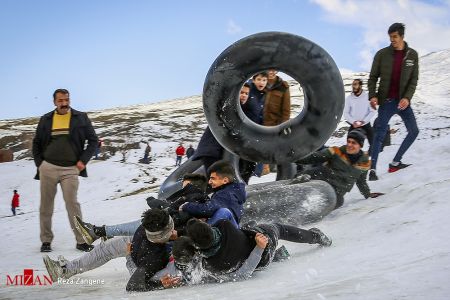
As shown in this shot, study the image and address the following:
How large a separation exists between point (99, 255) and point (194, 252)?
0.97 meters

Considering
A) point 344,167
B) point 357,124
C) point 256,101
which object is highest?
point 256,101

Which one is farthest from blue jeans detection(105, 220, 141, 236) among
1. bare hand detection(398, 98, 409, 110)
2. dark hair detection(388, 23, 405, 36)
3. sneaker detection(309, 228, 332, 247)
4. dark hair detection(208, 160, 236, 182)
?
dark hair detection(388, 23, 405, 36)

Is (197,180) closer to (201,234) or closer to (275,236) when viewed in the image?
(275,236)

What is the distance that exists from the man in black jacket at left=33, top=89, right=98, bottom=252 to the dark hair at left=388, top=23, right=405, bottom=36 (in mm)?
3813

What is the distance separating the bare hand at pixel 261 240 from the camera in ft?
10.6

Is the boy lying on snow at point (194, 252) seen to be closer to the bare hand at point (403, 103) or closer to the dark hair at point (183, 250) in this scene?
the dark hair at point (183, 250)

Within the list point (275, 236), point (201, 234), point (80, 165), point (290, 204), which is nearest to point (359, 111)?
point (290, 204)

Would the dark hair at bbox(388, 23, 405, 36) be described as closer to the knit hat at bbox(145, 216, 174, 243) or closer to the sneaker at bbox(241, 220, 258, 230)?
the sneaker at bbox(241, 220, 258, 230)

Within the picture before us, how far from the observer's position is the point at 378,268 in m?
2.54

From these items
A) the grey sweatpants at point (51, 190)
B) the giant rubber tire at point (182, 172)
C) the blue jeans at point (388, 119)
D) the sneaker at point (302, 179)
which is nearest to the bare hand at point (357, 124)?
the blue jeans at point (388, 119)

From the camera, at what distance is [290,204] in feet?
16.0

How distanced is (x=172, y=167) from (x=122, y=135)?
11716 mm

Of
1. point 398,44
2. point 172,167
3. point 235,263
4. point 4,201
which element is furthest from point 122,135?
point 235,263

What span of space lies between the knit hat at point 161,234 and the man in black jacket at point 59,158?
229cm
